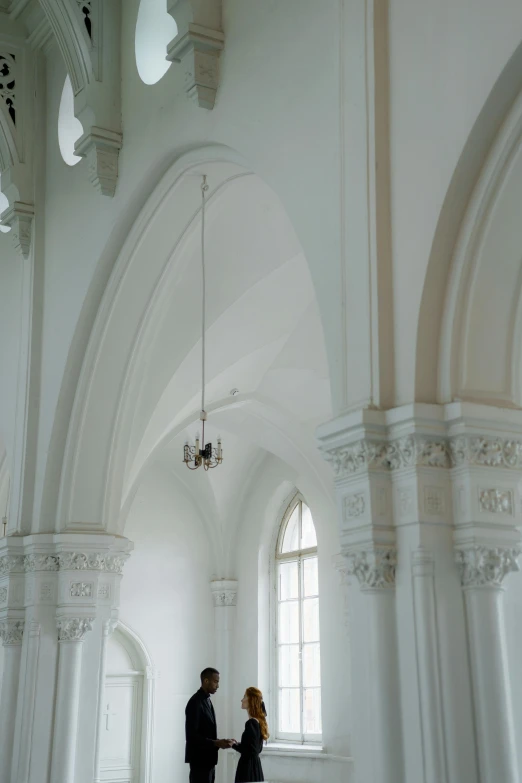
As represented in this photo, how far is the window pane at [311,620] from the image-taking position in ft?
48.9

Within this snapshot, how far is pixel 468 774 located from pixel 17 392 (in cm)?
714

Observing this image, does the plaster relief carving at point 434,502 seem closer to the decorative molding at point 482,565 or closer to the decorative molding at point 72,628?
the decorative molding at point 482,565

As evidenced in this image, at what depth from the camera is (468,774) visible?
175 inches

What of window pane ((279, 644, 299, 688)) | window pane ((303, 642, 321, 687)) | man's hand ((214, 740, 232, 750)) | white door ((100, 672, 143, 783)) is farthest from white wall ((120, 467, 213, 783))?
man's hand ((214, 740, 232, 750))

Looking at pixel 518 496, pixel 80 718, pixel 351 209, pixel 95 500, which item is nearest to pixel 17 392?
pixel 95 500

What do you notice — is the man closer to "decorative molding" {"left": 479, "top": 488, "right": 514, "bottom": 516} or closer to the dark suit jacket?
the dark suit jacket

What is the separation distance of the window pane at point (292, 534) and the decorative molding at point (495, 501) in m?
11.0

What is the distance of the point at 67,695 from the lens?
29.7ft

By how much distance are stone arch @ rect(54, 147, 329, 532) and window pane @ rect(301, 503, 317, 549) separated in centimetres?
610

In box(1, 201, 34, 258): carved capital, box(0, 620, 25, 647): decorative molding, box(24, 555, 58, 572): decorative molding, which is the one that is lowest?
box(0, 620, 25, 647): decorative molding

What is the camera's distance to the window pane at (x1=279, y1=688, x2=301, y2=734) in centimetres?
1487

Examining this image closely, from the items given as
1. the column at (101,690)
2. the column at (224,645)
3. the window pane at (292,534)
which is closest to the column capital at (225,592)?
the column at (224,645)

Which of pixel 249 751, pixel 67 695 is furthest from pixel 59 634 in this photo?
pixel 249 751

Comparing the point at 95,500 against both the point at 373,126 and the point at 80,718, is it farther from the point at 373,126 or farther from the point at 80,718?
the point at 373,126
